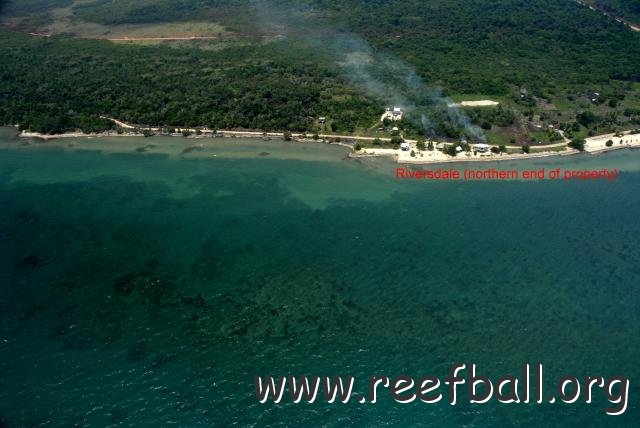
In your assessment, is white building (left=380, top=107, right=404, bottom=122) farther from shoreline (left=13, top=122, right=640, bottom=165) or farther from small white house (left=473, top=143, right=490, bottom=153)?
small white house (left=473, top=143, right=490, bottom=153)

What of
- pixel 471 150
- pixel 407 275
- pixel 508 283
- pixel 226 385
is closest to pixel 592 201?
pixel 471 150

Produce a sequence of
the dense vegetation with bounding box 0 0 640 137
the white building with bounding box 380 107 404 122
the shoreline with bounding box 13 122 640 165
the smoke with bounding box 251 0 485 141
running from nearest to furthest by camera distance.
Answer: the shoreline with bounding box 13 122 640 165, the smoke with bounding box 251 0 485 141, the white building with bounding box 380 107 404 122, the dense vegetation with bounding box 0 0 640 137

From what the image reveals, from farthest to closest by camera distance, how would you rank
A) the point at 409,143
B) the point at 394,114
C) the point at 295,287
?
1. the point at 394,114
2. the point at 409,143
3. the point at 295,287

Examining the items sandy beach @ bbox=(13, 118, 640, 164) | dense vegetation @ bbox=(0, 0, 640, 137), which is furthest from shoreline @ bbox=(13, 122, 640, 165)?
dense vegetation @ bbox=(0, 0, 640, 137)

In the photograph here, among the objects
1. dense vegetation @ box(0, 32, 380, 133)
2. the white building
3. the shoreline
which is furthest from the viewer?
dense vegetation @ box(0, 32, 380, 133)

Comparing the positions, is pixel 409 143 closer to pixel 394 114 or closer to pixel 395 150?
pixel 395 150

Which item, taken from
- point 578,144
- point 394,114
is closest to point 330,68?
point 394,114
